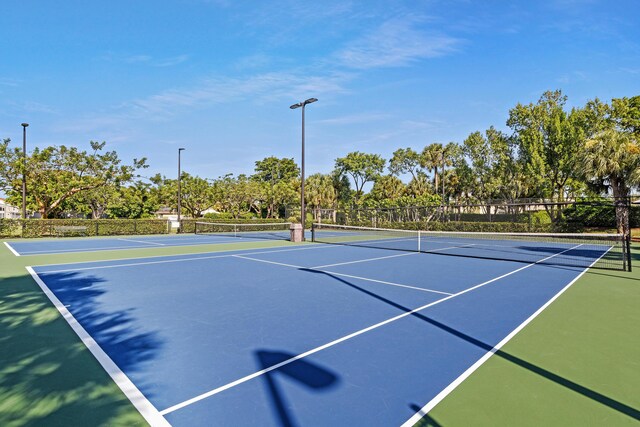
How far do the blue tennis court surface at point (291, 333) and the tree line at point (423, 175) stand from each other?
15.0 metres

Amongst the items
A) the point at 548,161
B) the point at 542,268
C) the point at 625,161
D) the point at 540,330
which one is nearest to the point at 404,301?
the point at 540,330

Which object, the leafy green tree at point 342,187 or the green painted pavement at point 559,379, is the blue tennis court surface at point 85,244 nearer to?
the green painted pavement at point 559,379

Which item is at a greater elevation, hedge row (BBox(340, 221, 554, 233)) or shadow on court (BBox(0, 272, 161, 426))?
hedge row (BBox(340, 221, 554, 233))

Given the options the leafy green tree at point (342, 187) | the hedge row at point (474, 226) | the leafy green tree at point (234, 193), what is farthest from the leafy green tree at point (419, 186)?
the leafy green tree at point (234, 193)

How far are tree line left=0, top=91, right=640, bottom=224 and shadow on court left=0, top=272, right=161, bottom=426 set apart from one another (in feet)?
76.1

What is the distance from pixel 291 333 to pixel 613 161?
22.3 meters

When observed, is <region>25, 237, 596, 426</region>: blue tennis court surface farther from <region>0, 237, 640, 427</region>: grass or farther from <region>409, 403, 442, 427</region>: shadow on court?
<region>0, 237, 640, 427</region>: grass

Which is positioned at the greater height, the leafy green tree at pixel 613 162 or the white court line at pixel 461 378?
the leafy green tree at pixel 613 162

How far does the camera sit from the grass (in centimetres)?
321

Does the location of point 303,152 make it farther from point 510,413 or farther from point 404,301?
point 510,413

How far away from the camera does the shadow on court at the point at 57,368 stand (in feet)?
10.6

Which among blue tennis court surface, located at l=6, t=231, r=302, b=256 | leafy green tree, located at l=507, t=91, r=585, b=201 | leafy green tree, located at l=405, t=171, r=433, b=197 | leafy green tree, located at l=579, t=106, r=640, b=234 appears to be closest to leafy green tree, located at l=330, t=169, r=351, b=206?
leafy green tree, located at l=405, t=171, r=433, b=197

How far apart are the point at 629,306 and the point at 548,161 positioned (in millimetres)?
29207

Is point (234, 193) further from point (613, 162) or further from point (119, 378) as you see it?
point (119, 378)
